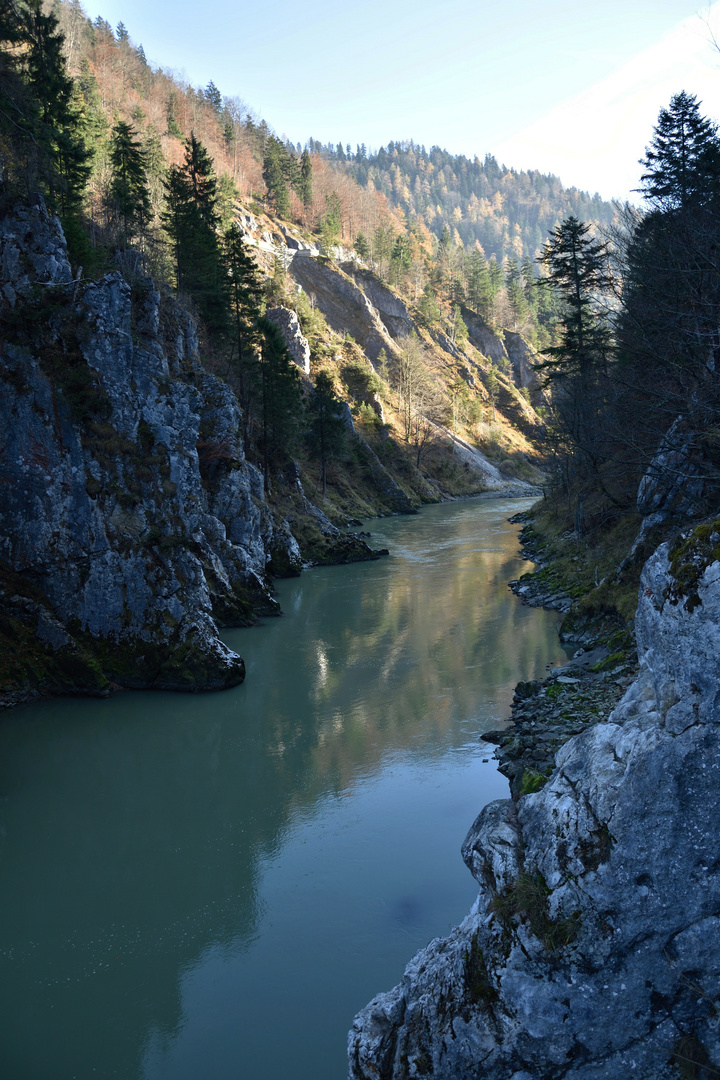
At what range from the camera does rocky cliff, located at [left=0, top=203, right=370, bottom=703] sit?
16906mm

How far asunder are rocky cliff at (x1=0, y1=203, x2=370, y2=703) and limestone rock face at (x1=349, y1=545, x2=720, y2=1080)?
13910 mm

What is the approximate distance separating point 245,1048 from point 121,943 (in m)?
2.72

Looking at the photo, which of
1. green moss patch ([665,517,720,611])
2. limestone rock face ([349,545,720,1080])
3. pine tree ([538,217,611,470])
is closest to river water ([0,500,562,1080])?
limestone rock face ([349,545,720,1080])

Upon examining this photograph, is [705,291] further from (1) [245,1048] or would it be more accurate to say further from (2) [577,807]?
(1) [245,1048]

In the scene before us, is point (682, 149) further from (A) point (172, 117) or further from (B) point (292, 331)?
(A) point (172, 117)

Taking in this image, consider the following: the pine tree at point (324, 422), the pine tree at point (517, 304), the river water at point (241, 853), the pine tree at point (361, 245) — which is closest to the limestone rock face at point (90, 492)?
the river water at point (241, 853)

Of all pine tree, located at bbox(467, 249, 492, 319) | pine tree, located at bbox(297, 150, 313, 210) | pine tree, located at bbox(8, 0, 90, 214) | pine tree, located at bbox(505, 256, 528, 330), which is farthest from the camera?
pine tree, located at bbox(505, 256, 528, 330)

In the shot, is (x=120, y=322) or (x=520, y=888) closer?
(x=520, y=888)

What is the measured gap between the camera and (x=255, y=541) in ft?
97.0

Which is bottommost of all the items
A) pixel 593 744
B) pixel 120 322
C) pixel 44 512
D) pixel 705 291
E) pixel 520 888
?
pixel 520 888

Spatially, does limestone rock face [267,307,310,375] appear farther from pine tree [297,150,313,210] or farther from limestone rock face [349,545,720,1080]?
limestone rock face [349,545,720,1080]

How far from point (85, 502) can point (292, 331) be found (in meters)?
53.5

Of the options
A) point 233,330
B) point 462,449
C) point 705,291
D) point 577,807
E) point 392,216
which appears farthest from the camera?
point 392,216

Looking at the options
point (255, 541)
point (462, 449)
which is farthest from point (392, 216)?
point (255, 541)
